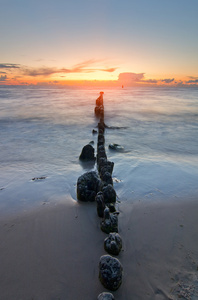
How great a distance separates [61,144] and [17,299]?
444 inches

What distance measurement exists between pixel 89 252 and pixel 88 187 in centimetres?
223

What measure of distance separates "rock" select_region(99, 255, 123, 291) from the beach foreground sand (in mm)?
153

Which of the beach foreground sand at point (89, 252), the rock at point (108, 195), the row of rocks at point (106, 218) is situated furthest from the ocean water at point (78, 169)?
the beach foreground sand at point (89, 252)

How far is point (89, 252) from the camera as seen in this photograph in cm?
422

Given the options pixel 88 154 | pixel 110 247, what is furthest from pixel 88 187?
pixel 88 154

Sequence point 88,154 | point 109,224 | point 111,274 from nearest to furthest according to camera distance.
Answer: point 111,274, point 109,224, point 88,154

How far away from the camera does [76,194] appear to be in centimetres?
661

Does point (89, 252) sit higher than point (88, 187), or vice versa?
point (88, 187)

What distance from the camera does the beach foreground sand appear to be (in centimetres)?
346

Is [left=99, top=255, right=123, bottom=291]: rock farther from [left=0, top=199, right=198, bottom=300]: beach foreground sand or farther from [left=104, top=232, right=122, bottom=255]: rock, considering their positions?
[left=104, top=232, right=122, bottom=255]: rock

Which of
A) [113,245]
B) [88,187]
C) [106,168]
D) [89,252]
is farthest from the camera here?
[106,168]

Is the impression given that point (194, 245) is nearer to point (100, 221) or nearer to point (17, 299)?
point (100, 221)

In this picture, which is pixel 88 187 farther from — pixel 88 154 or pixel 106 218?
pixel 88 154

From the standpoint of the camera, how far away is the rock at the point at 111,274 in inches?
133
